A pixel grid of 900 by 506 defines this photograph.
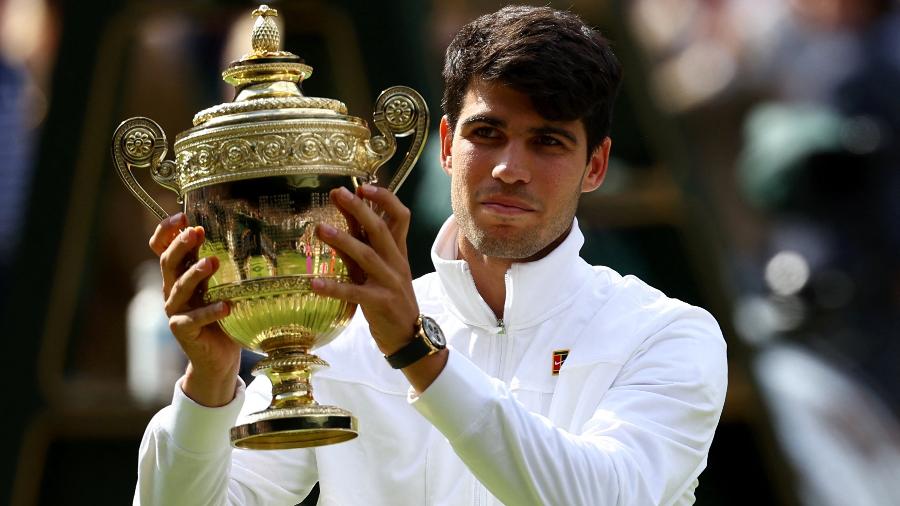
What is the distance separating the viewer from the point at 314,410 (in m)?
4.11

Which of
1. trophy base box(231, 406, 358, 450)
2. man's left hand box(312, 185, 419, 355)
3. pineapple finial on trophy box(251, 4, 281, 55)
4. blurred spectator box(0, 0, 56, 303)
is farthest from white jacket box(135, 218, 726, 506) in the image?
blurred spectator box(0, 0, 56, 303)

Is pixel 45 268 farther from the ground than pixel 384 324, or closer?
farther from the ground

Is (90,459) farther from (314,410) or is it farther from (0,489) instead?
(314,410)

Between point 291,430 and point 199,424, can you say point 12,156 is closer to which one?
point 199,424

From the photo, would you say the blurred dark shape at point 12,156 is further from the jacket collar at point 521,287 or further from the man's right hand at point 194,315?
the man's right hand at point 194,315

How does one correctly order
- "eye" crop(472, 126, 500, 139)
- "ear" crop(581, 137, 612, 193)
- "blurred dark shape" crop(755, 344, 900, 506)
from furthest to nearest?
Answer: "blurred dark shape" crop(755, 344, 900, 506), "ear" crop(581, 137, 612, 193), "eye" crop(472, 126, 500, 139)

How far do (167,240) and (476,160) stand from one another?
85 cm

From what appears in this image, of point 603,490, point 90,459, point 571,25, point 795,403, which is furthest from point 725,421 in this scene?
point 603,490

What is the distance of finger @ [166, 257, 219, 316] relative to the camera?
3.95m

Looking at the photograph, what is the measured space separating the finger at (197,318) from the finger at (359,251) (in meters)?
0.26

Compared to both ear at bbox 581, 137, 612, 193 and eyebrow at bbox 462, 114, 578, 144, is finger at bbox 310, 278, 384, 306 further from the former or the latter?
ear at bbox 581, 137, 612, 193

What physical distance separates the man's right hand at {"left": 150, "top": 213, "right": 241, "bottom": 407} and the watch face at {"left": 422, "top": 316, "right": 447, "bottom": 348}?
390mm

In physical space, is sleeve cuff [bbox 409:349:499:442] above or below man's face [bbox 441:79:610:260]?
below

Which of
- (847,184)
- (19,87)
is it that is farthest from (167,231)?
(847,184)
